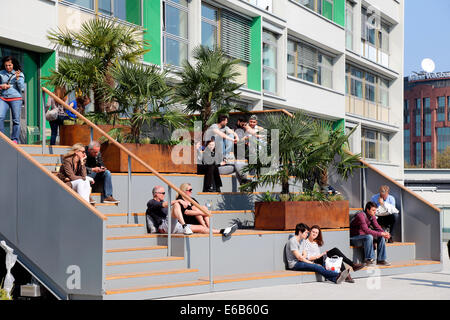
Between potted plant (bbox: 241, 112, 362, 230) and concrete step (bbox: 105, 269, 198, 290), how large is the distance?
274 cm

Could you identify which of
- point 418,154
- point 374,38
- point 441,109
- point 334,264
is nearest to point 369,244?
point 334,264

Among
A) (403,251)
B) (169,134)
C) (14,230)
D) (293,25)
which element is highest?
(293,25)

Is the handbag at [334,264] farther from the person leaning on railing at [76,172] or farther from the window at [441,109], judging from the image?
the window at [441,109]

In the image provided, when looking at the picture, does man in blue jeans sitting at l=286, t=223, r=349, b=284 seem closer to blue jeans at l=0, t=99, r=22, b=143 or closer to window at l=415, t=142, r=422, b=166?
blue jeans at l=0, t=99, r=22, b=143

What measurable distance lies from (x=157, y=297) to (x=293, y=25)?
19.8 metres

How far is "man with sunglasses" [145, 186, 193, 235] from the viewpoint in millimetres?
11227

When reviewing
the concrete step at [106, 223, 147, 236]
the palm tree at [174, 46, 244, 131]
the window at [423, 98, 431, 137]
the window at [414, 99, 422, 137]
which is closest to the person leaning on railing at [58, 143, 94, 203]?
the concrete step at [106, 223, 147, 236]

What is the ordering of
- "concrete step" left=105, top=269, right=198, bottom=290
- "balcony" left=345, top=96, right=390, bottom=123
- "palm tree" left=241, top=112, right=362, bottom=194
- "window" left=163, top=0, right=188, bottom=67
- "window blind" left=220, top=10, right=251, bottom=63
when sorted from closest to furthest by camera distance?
1. "concrete step" left=105, top=269, right=198, bottom=290
2. "palm tree" left=241, top=112, right=362, bottom=194
3. "window" left=163, top=0, right=188, bottom=67
4. "window blind" left=220, top=10, right=251, bottom=63
5. "balcony" left=345, top=96, right=390, bottom=123

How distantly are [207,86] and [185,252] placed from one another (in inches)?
215

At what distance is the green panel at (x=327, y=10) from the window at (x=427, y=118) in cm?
9723

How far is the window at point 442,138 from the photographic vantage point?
4840 inches

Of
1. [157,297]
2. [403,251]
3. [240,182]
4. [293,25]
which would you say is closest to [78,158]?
[157,297]

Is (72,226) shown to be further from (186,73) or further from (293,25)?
(293,25)

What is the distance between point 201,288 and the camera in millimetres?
10258
